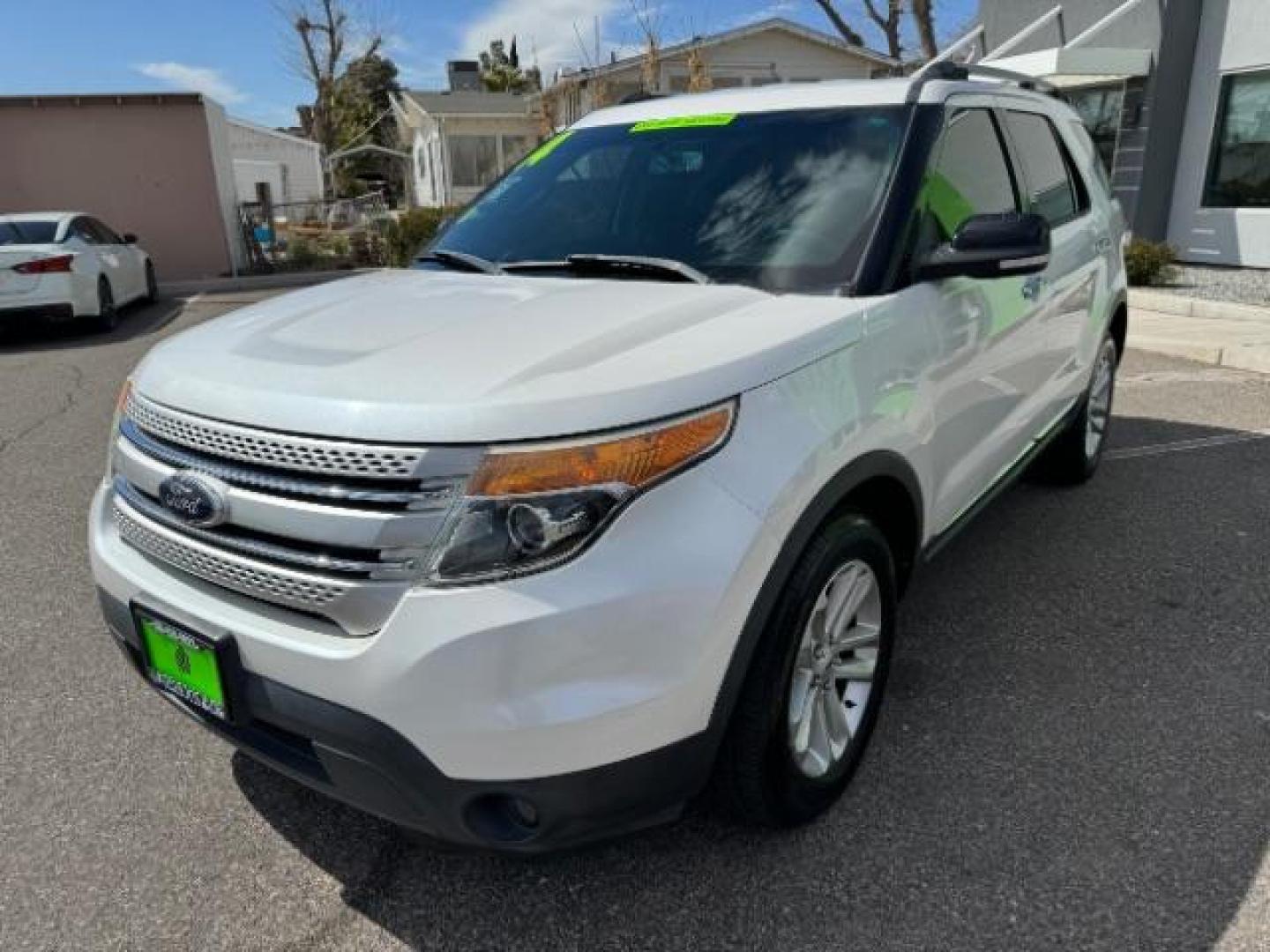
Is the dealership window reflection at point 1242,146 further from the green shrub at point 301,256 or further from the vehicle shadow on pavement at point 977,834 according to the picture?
the green shrub at point 301,256

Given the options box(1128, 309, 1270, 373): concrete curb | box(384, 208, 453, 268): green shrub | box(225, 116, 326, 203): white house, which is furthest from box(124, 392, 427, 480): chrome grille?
box(225, 116, 326, 203): white house

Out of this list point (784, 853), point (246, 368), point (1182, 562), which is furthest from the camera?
point (1182, 562)

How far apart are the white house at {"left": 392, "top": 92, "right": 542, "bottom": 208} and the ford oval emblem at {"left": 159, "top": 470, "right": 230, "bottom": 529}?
94.0 ft

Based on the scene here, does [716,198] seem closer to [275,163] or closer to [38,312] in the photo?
[38,312]

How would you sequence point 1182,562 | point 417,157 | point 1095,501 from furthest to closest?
point 417,157
point 1095,501
point 1182,562

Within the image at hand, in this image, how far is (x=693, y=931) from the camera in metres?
2.13

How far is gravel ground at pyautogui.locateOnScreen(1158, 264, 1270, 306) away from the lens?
10578 mm

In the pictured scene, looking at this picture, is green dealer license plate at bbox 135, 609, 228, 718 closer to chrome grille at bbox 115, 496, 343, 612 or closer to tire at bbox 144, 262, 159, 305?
chrome grille at bbox 115, 496, 343, 612

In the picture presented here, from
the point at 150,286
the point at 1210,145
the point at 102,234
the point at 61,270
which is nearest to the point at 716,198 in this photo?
the point at 61,270

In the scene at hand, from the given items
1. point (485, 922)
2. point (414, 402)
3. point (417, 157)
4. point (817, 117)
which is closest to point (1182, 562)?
point (817, 117)

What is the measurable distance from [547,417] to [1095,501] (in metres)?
3.91

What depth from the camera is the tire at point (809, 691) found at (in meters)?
2.08

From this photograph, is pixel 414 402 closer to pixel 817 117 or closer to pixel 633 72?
pixel 817 117

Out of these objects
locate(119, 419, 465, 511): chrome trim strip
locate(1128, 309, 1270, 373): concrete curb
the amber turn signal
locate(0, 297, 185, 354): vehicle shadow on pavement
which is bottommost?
locate(1128, 309, 1270, 373): concrete curb
